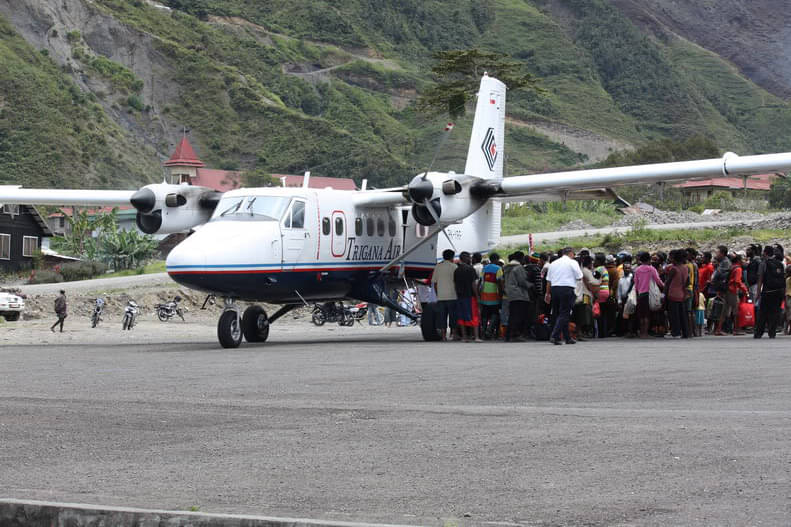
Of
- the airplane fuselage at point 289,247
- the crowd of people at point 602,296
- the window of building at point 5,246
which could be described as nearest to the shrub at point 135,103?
the window of building at point 5,246

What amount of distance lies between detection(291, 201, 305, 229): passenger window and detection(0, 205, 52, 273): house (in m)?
51.6

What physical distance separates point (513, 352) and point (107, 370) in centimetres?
673

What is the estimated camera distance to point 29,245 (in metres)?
72.0

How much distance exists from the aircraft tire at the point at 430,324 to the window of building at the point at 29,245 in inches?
2158

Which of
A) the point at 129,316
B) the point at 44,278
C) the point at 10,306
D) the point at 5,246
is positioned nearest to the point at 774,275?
the point at 129,316

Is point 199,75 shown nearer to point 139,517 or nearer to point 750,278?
point 750,278

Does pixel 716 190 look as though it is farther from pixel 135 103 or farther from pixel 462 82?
pixel 135 103

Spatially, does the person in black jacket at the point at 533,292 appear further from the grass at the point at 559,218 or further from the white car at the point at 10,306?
the grass at the point at 559,218

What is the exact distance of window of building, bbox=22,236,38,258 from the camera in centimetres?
7144

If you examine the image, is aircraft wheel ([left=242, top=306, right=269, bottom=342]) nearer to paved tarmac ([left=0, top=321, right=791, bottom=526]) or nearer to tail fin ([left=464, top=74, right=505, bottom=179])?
tail fin ([left=464, top=74, right=505, bottom=179])

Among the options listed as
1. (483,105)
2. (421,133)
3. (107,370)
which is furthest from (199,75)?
(107,370)

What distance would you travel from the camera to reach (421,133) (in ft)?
573

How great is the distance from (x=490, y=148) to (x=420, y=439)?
711 inches

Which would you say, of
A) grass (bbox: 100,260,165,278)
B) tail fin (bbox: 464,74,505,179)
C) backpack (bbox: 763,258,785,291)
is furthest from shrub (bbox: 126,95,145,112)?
backpack (bbox: 763,258,785,291)
